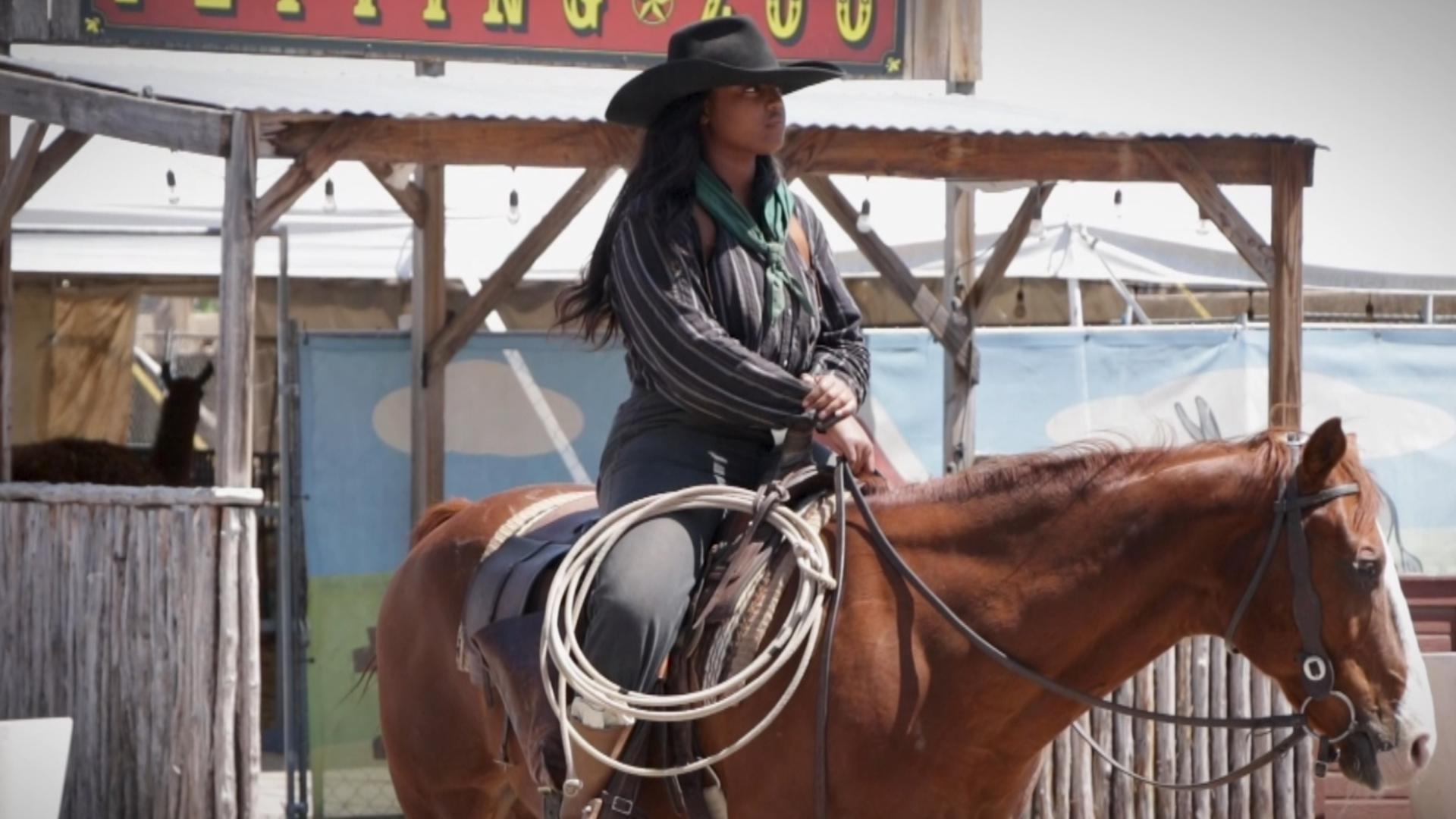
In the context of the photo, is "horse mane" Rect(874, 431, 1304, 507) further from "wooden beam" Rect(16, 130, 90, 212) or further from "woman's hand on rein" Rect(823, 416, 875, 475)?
"wooden beam" Rect(16, 130, 90, 212)

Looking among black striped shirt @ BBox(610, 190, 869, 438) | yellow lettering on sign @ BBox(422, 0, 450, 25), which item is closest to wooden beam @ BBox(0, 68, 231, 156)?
yellow lettering on sign @ BBox(422, 0, 450, 25)

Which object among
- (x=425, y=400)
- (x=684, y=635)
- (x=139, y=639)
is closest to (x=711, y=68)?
(x=684, y=635)

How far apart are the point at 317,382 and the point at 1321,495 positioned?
6.04 metres

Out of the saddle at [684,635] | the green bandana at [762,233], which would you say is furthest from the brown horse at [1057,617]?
the green bandana at [762,233]

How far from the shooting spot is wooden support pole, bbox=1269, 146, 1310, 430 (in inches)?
314

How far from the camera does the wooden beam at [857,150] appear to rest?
7.22 meters

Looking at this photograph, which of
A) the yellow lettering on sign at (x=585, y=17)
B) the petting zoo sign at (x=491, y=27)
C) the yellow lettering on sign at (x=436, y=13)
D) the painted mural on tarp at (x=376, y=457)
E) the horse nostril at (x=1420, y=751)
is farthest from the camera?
the yellow lettering on sign at (x=585, y=17)

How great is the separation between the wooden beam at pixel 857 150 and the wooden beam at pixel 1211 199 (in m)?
0.05

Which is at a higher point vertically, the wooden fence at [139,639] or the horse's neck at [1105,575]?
the horse's neck at [1105,575]

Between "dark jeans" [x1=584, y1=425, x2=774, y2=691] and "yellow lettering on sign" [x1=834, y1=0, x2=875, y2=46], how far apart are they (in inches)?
223

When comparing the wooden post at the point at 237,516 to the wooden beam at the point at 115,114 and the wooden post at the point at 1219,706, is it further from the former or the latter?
the wooden post at the point at 1219,706

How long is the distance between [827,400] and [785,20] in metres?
5.89

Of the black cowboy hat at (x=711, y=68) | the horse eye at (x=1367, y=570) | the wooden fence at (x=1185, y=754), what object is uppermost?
the black cowboy hat at (x=711, y=68)

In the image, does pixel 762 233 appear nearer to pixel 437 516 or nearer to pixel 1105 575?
pixel 1105 575
